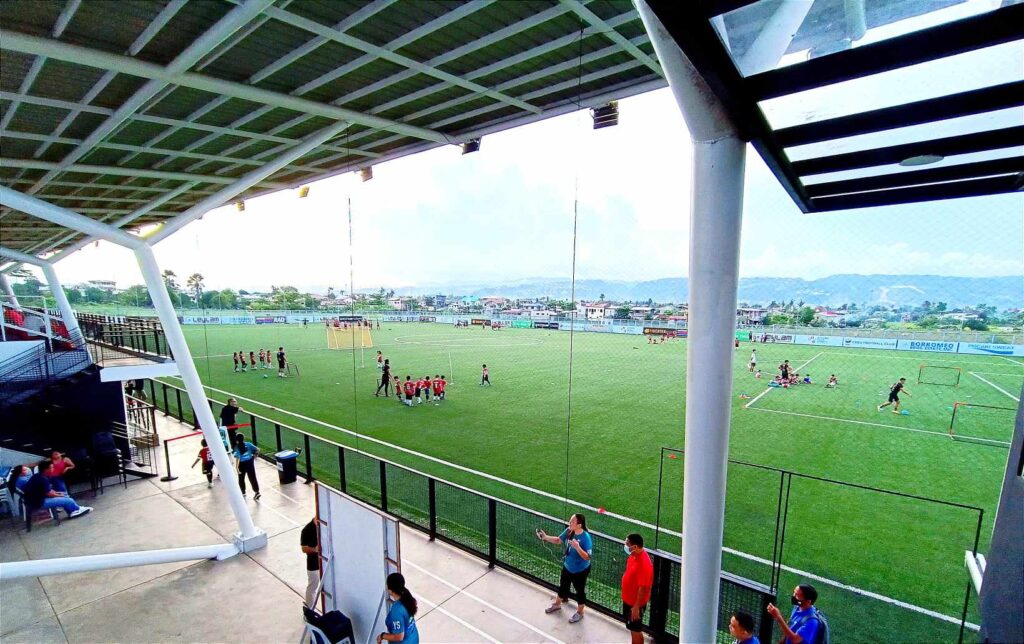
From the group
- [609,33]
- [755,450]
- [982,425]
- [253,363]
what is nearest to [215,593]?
[609,33]

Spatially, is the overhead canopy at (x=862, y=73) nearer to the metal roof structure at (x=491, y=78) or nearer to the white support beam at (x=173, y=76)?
the metal roof structure at (x=491, y=78)

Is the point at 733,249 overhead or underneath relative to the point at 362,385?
overhead

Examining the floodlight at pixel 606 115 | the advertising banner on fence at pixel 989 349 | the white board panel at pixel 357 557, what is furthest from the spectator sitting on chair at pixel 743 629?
the advertising banner on fence at pixel 989 349

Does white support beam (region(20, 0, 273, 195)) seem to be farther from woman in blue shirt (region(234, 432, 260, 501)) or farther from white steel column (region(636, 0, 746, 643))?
woman in blue shirt (region(234, 432, 260, 501))

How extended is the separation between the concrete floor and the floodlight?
198 inches

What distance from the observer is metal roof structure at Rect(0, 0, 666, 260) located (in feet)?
9.16

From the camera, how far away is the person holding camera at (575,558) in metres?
4.69

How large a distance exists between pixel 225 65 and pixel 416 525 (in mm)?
6212

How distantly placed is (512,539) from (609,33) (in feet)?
22.1

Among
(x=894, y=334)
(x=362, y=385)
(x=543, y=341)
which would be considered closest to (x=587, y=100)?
(x=362, y=385)

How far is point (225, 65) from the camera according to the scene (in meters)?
3.47

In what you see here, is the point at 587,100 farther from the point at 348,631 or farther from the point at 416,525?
the point at 416,525

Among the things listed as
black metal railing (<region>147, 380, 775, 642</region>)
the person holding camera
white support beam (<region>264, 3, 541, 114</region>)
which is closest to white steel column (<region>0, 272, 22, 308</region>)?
black metal railing (<region>147, 380, 775, 642</region>)

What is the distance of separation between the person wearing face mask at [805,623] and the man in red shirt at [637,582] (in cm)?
101
